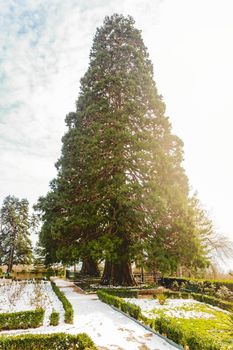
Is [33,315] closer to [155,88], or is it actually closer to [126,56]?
[155,88]

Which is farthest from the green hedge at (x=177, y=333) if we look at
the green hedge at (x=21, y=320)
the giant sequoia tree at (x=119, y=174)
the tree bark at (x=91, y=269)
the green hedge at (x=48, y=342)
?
the tree bark at (x=91, y=269)

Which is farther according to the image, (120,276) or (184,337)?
(120,276)

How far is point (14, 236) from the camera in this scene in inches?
2121

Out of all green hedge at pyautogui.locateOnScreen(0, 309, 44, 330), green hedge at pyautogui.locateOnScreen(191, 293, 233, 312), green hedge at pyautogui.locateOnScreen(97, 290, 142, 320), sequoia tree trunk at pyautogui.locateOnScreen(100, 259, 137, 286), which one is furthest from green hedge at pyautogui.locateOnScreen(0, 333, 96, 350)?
sequoia tree trunk at pyautogui.locateOnScreen(100, 259, 137, 286)

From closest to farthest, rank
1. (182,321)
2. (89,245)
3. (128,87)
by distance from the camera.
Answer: (182,321) → (89,245) → (128,87)

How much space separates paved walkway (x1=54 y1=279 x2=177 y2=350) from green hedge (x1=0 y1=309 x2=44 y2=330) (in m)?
1.18

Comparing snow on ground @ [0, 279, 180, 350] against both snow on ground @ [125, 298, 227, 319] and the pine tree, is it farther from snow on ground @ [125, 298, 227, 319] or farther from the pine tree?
the pine tree

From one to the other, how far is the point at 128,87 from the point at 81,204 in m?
9.45

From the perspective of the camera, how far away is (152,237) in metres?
17.8

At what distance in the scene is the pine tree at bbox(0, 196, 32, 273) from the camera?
53.2m

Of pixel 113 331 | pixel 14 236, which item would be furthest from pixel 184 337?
pixel 14 236

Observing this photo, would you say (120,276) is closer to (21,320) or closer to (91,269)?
(21,320)

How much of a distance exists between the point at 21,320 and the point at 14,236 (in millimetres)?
48300

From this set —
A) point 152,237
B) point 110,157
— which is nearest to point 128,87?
point 110,157
